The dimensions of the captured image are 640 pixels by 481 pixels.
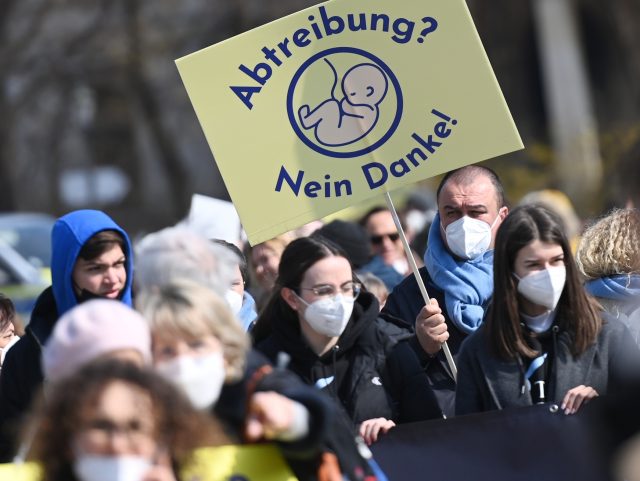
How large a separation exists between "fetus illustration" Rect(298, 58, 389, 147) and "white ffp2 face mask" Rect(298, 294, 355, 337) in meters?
0.86

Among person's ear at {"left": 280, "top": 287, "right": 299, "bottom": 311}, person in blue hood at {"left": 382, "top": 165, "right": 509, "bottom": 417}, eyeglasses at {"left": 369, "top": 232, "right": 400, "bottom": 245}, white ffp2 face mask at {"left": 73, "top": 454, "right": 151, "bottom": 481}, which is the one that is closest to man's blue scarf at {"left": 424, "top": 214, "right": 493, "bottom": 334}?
person in blue hood at {"left": 382, "top": 165, "right": 509, "bottom": 417}

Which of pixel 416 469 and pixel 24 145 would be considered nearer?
pixel 416 469

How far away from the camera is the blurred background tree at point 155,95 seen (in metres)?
24.4

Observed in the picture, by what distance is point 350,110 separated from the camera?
6.24m

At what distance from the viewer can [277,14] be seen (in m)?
27.4

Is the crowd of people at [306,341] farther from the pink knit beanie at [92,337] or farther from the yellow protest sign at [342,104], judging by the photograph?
the yellow protest sign at [342,104]

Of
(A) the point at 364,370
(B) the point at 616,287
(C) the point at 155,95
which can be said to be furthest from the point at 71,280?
(C) the point at 155,95

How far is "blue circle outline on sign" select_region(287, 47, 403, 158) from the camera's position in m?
6.18

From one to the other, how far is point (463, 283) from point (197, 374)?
90.1 inches

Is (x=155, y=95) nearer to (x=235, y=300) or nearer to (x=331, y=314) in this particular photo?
(x=235, y=300)

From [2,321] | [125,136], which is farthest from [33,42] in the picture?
[2,321]

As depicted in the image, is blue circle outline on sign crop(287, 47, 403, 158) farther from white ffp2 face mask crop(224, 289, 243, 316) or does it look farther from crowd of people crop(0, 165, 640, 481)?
white ffp2 face mask crop(224, 289, 243, 316)

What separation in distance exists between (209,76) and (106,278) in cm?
100

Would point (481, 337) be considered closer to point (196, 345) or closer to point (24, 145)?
point (196, 345)
